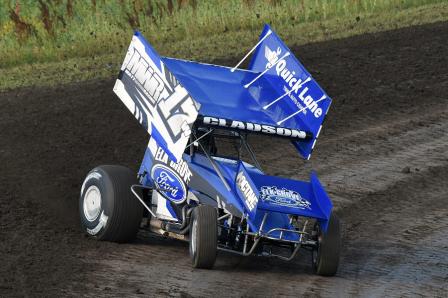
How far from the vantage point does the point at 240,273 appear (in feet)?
39.9

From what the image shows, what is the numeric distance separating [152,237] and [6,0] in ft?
50.9

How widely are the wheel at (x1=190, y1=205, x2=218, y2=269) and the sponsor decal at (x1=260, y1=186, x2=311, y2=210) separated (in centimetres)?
58

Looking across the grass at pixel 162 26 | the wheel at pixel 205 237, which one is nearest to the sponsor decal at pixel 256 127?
the wheel at pixel 205 237

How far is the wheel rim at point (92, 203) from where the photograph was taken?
13367 mm

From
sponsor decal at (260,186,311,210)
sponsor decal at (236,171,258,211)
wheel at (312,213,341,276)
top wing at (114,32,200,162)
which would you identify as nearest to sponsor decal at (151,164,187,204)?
top wing at (114,32,200,162)

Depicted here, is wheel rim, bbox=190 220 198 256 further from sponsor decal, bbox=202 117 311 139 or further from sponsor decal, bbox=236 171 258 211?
sponsor decal, bbox=202 117 311 139

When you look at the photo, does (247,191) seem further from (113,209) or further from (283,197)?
(113,209)

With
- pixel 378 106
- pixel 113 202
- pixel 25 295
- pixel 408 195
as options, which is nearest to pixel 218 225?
pixel 113 202

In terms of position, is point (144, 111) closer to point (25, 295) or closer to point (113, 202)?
point (113, 202)

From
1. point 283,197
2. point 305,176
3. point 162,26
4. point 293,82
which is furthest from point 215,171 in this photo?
point 162,26

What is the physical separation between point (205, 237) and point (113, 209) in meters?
1.51

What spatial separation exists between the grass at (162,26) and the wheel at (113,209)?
9353 millimetres

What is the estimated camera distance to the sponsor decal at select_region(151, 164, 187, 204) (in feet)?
43.1

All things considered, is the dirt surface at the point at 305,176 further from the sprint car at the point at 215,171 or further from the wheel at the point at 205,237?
the sprint car at the point at 215,171
